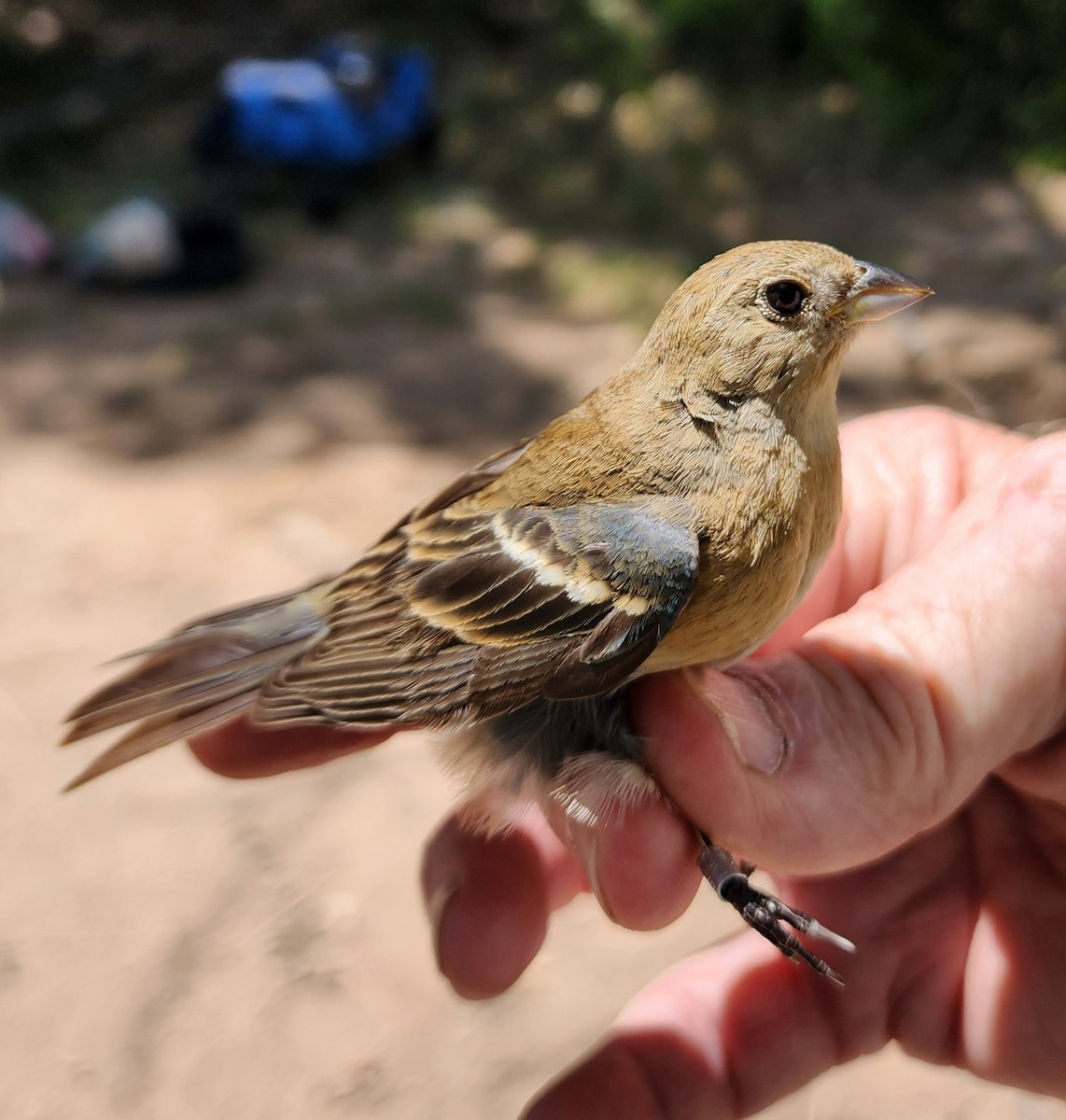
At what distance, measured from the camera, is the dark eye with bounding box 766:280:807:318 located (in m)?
A: 2.06

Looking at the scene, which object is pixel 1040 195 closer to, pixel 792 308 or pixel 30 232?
pixel 792 308

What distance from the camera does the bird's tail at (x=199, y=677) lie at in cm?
228

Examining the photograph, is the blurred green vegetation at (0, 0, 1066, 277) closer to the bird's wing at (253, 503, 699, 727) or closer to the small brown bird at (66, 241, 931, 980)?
the small brown bird at (66, 241, 931, 980)

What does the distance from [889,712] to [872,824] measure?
215 millimetres

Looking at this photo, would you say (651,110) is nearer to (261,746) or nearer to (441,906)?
(261,746)

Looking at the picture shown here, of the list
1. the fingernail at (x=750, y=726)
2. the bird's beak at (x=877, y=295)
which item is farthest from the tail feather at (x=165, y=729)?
the bird's beak at (x=877, y=295)

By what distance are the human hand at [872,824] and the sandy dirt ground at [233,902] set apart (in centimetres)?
29

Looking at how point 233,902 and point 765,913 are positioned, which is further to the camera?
point 233,902

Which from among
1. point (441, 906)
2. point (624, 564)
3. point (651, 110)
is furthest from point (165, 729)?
point (651, 110)

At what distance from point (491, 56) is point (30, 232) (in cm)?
615

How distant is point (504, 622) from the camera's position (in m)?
2.03

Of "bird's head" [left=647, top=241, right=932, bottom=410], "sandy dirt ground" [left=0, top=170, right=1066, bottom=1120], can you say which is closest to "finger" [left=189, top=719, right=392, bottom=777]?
"sandy dirt ground" [left=0, top=170, right=1066, bottom=1120]

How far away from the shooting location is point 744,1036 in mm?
2332

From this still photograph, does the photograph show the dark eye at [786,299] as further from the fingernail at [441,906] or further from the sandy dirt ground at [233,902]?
the sandy dirt ground at [233,902]
